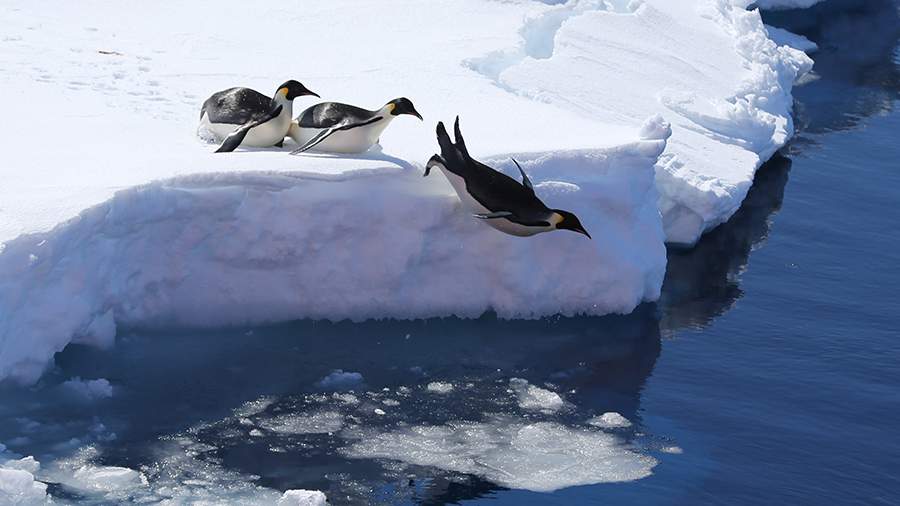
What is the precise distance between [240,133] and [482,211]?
5.57 feet

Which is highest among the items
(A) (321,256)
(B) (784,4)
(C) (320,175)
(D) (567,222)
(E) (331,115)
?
(B) (784,4)

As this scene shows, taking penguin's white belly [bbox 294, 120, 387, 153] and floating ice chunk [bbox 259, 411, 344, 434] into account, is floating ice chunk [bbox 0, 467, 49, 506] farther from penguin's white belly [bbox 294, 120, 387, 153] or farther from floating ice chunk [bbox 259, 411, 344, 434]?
penguin's white belly [bbox 294, 120, 387, 153]

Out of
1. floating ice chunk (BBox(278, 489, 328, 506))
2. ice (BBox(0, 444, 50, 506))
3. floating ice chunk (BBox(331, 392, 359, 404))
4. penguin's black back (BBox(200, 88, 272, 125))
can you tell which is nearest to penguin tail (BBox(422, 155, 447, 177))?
penguin's black back (BBox(200, 88, 272, 125))

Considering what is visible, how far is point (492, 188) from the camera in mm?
8969

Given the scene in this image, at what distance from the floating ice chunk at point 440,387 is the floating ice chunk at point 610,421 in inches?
34.0

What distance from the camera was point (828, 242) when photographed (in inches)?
453

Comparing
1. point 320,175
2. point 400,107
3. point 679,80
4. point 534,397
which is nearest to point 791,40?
point 679,80

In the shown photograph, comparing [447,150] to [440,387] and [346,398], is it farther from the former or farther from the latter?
[346,398]

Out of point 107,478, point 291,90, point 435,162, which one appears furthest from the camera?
point 291,90

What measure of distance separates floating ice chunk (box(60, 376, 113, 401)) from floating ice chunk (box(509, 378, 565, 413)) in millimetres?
2393

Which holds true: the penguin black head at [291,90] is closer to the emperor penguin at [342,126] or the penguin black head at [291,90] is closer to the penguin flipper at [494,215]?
the emperor penguin at [342,126]

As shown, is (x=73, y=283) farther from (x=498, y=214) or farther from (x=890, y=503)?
(x=890, y=503)

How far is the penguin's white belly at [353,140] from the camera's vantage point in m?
9.26

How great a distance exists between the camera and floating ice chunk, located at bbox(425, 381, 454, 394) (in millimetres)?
8305
